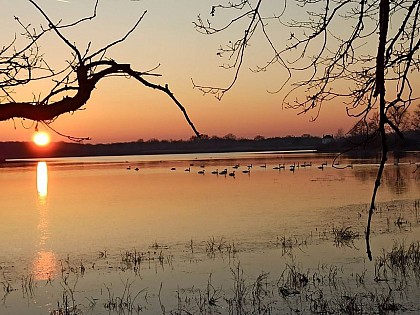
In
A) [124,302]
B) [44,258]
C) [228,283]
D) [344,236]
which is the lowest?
[44,258]

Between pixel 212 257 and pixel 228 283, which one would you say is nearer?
A: pixel 228 283

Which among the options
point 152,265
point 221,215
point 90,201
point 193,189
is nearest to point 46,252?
point 152,265

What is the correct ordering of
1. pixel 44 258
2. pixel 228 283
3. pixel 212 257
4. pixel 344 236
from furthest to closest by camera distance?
pixel 344 236 → pixel 44 258 → pixel 212 257 → pixel 228 283

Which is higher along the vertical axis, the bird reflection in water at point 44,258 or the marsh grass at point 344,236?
the marsh grass at point 344,236

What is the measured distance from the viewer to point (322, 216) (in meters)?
23.4

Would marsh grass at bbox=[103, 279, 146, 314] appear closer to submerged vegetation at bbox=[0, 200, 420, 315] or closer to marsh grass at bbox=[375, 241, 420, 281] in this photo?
submerged vegetation at bbox=[0, 200, 420, 315]

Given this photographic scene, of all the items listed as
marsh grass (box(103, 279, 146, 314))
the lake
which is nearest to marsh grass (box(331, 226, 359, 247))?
the lake

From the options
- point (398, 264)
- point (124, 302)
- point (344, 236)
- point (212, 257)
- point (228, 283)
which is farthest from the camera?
point (344, 236)

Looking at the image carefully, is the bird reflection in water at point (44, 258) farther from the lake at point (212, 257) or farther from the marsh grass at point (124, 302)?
the marsh grass at point (124, 302)

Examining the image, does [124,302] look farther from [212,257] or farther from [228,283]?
[212,257]

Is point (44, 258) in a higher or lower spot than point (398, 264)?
lower

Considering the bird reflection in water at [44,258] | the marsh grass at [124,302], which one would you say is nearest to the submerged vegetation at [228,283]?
the marsh grass at [124,302]

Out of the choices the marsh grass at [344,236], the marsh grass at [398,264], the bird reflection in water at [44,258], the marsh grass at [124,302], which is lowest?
the bird reflection in water at [44,258]

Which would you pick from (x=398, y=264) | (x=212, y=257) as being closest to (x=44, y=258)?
(x=212, y=257)
